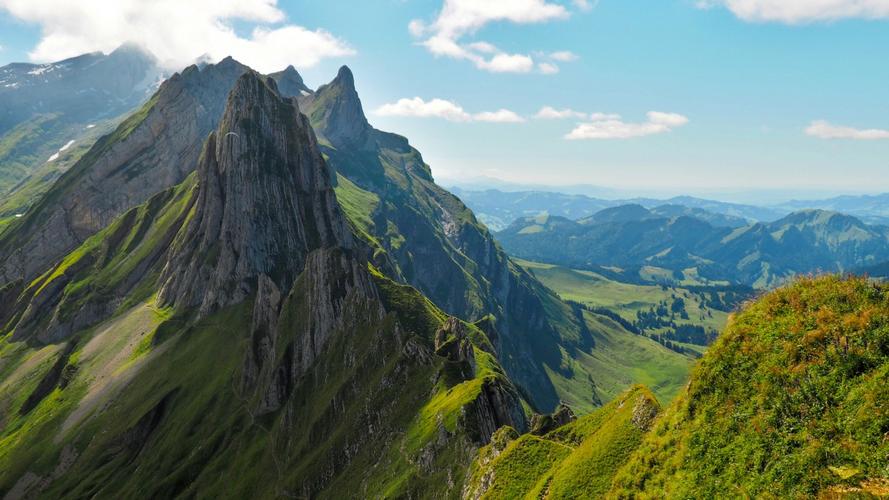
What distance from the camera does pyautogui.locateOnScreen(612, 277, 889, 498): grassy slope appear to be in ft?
90.1

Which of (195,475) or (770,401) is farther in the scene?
(195,475)

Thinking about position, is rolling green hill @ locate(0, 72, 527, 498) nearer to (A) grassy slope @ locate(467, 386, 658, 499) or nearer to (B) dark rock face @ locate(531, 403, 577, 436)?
(B) dark rock face @ locate(531, 403, 577, 436)

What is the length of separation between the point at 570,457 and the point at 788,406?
24.1 metres

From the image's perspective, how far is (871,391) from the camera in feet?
90.9

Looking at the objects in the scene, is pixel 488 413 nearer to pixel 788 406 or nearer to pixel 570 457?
pixel 570 457

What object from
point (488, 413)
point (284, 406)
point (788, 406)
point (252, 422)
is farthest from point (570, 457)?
point (252, 422)

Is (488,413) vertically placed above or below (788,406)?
below

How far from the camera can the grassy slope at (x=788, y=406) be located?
2747 centimetres

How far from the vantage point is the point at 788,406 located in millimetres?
30969

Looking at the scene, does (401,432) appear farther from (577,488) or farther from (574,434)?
(577,488)

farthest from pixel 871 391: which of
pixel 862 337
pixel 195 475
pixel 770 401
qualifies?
pixel 195 475

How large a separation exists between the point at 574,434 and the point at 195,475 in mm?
112871

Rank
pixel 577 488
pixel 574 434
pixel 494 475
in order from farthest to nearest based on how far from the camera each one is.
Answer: pixel 574 434, pixel 494 475, pixel 577 488

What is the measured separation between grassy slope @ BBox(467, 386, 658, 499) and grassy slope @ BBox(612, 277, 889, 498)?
6.68m
